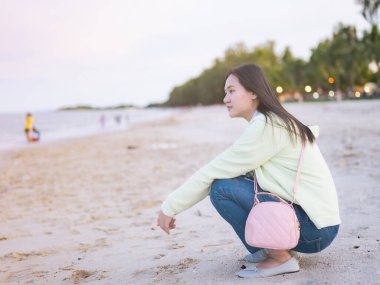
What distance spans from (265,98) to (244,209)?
0.65 meters

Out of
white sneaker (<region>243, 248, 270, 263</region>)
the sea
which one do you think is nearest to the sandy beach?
white sneaker (<region>243, 248, 270, 263</region>)

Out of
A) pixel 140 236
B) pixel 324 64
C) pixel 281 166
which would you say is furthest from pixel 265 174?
pixel 324 64

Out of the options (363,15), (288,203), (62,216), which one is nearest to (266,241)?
(288,203)

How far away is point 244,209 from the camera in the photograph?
2.57 meters

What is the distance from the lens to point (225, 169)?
2.48 m

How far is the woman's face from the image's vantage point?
2.58m

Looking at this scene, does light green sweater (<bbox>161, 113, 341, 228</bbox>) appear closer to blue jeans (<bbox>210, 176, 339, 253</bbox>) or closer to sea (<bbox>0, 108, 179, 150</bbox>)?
blue jeans (<bbox>210, 176, 339, 253</bbox>)

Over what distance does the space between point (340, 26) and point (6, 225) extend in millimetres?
51532

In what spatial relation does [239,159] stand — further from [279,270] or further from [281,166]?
[279,270]

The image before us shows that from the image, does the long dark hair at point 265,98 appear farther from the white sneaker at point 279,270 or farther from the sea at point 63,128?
the sea at point 63,128

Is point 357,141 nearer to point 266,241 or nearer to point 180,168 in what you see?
point 180,168

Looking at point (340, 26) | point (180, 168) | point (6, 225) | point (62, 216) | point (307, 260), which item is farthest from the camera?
point (340, 26)

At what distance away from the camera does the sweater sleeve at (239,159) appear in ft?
7.86

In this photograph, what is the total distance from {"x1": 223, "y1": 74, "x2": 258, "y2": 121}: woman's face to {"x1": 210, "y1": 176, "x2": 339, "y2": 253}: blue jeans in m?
0.39
